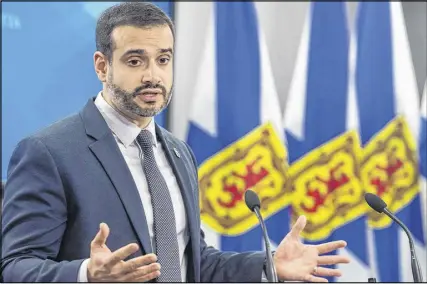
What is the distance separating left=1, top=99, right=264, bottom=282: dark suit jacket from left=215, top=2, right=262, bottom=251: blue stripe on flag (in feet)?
7.67

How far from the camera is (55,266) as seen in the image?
1.61m

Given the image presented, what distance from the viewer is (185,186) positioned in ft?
6.57

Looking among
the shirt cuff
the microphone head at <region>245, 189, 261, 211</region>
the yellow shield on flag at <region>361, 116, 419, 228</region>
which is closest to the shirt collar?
the microphone head at <region>245, 189, 261, 211</region>

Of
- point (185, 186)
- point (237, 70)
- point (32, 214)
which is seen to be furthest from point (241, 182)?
point (32, 214)

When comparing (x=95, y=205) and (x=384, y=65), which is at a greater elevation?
(x=384, y=65)

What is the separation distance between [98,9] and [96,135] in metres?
2.64

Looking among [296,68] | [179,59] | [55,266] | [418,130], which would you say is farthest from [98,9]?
[55,266]

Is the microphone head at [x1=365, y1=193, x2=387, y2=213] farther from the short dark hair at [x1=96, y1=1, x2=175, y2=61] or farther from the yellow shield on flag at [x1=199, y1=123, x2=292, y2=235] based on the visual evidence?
the yellow shield on flag at [x1=199, y1=123, x2=292, y2=235]

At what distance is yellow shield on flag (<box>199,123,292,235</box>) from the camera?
415cm

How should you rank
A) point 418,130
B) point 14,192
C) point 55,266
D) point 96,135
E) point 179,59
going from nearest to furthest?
point 55,266
point 14,192
point 96,135
point 418,130
point 179,59

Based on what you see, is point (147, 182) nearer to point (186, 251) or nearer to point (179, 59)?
point (186, 251)

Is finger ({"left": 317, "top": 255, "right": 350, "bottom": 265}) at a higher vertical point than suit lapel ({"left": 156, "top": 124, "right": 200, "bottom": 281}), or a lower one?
lower

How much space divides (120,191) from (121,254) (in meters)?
0.36

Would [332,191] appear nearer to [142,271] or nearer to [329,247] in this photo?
[329,247]
